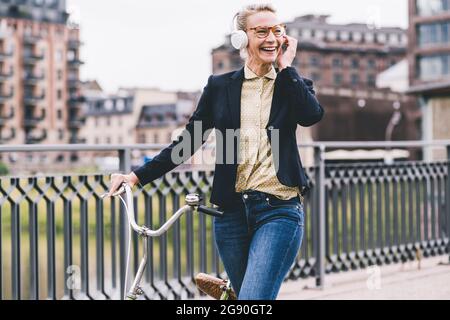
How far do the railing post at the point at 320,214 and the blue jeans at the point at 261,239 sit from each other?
4.22 m

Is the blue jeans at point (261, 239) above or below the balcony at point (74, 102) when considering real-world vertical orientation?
below

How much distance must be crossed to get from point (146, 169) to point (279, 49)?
0.84 m

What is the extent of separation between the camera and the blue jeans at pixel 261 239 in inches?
166

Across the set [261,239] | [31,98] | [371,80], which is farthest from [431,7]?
[261,239]

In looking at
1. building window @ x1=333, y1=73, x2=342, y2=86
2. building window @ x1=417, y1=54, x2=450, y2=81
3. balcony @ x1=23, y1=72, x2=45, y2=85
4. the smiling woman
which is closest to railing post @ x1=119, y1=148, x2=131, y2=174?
the smiling woman

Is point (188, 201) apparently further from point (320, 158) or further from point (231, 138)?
point (320, 158)

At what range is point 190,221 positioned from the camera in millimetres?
7863

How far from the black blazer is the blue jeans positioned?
0.09 metres

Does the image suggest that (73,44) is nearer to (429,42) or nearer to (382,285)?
(429,42)

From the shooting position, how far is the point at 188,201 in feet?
12.6

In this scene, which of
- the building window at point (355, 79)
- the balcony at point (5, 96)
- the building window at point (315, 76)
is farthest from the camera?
the building window at point (355, 79)

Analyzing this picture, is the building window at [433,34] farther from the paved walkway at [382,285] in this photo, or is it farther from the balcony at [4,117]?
the paved walkway at [382,285]

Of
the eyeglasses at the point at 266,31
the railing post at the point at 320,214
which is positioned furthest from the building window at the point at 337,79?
the eyeglasses at the point at 266,31
